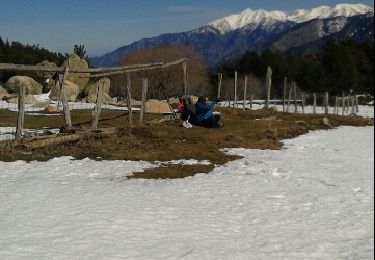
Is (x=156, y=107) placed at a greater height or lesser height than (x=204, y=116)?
greater

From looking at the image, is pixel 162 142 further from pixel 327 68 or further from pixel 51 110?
pixel 327 68

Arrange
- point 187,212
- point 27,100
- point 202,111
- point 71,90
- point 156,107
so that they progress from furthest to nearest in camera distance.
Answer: point 71,90 → point 27,100 → point 156,107 → point 202,111 → point 187,212

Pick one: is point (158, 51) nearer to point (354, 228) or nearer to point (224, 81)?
point (224, 81)

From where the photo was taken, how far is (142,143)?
1446 cm

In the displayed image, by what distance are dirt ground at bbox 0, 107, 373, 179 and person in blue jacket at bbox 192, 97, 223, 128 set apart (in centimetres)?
47

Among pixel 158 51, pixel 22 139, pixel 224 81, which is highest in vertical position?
pixel 158 51

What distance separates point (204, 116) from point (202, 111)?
24cm

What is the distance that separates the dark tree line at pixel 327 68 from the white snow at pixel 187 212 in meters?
46.5

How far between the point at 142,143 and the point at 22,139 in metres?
3.52

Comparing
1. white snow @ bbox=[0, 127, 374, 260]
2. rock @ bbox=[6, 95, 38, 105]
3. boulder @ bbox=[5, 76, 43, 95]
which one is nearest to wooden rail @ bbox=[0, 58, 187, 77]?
white snow @ bbox=[0, 127, 374, 260]

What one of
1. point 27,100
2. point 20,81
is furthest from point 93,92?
point 27,100

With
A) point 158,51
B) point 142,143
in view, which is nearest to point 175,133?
point 142,143

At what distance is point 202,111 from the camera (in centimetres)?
1820

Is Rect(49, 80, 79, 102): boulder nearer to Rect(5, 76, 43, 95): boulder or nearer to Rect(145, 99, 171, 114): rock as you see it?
Rect(5, 76, 43, 95): boulder
